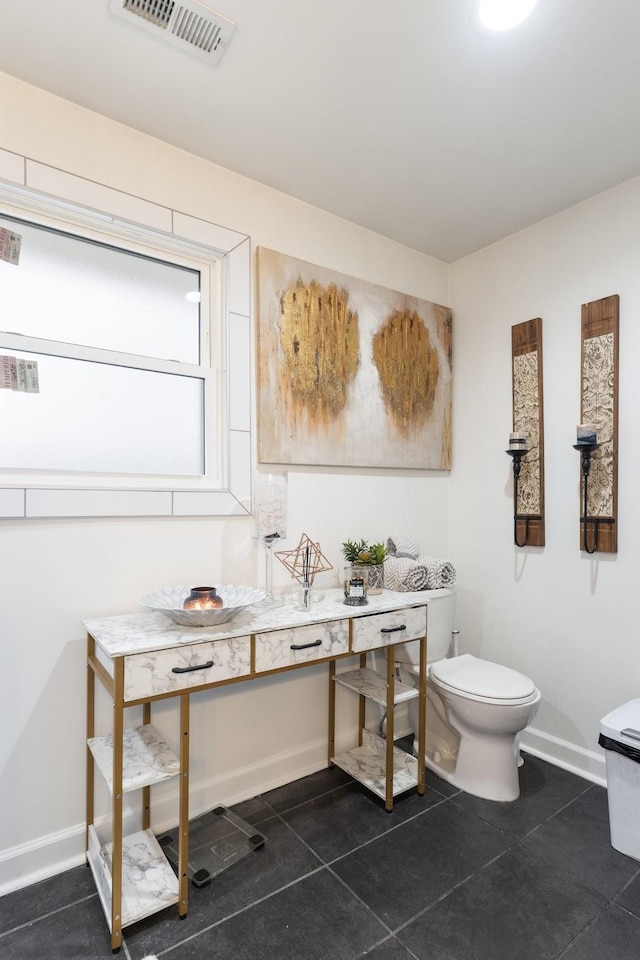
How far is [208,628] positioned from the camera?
5.17 ft

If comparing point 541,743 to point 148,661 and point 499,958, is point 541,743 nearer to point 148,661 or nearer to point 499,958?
point 499,958

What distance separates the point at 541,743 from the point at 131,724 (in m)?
1.83

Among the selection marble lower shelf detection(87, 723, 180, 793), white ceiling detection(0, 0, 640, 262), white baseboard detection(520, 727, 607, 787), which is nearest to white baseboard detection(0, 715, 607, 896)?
white baseboard detection(520, 727, 607, 787)

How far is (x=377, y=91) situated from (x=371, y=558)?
5.70ft

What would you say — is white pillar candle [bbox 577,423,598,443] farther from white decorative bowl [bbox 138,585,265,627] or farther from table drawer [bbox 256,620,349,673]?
white decorative bowl [bbox 138,585,265,627]

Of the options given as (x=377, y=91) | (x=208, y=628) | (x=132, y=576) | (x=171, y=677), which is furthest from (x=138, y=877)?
(x=377, y=91)

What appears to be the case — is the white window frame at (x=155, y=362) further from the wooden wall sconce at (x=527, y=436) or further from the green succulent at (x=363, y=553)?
the wooden wall sconce at (x=527, y=436)

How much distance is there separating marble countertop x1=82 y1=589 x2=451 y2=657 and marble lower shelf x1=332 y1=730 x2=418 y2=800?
70 cm

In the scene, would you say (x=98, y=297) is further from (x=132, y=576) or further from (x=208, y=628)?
(x=208, y=628)

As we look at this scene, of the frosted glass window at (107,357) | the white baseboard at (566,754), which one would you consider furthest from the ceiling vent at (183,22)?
the white baseboard at (566,754)

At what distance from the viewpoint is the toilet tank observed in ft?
7.45

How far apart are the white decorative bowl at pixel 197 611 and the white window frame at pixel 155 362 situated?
30 cm

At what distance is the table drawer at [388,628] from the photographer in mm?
1864

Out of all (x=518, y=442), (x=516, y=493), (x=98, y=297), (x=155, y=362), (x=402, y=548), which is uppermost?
(x=98, y=297)
